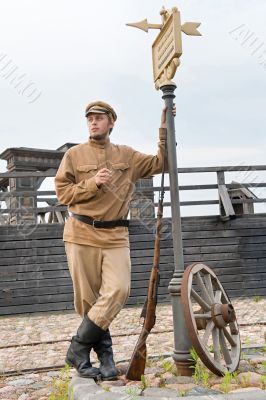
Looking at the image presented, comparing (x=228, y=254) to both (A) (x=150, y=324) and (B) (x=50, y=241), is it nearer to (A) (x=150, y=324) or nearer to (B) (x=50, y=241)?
(B) (x=50, y=241)

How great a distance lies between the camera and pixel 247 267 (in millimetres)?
10328

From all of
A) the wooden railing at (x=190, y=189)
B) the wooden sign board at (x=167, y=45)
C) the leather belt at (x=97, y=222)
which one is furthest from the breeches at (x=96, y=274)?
the wooden railing at (x=190, y=189)

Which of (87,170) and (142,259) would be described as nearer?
(87,170)

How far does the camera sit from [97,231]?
3.58m

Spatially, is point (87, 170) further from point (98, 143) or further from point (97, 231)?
point (97, 231)

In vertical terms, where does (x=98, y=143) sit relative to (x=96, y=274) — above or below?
above

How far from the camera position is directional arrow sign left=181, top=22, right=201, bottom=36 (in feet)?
12.0

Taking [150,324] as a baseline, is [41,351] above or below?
below

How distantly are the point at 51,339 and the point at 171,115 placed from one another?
12.0 ft

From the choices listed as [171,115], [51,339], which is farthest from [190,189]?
[171,115]

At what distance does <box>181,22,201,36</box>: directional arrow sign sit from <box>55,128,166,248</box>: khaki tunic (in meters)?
0.72

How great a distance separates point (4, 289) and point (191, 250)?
12.0ft

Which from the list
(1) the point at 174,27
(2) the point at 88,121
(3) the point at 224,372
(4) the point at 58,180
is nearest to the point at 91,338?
(3) the point at 224,372

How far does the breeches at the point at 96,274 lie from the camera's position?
345 centimetres
